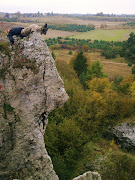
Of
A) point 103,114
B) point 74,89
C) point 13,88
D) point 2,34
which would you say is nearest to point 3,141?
point 13,88

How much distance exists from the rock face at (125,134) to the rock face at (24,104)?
14.7 metres

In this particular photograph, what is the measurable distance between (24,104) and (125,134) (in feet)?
54.8

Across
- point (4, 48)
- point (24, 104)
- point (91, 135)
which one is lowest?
point (91, 135)

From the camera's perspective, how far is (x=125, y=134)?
2122cm

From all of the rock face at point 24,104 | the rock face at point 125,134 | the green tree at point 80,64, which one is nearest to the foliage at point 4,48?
the rock face at point 24,104

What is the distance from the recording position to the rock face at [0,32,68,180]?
8.97 meters

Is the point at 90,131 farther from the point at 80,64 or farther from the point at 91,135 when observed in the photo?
the point at 80,64

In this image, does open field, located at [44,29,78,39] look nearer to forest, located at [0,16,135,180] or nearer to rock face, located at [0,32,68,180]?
forest, located at [0,16,135,180]

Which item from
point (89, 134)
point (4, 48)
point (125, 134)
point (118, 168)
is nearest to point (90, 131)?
point (89, 134)

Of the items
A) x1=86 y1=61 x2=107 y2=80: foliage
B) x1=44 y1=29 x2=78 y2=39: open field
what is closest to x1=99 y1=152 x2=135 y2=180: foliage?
x1=86 y1=61 x2=107 y2=80: foliage

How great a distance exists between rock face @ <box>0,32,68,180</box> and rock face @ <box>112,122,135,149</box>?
14695 millimetres

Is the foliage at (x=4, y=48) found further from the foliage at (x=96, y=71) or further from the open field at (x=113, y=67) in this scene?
the open field at (x=113, y=67)

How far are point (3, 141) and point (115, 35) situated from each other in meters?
131

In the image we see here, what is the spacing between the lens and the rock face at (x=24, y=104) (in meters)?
8.97
